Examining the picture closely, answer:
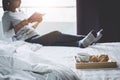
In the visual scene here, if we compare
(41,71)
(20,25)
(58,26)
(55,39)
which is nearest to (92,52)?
(55,39)

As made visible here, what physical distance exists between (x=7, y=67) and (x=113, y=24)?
2.32 meters

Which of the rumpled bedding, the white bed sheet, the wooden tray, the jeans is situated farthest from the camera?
the jeans

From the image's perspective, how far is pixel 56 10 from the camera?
385 cm

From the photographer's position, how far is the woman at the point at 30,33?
7.93 feet

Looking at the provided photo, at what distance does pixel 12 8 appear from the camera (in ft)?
9.30

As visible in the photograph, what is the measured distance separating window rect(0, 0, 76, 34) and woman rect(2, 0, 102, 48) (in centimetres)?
85

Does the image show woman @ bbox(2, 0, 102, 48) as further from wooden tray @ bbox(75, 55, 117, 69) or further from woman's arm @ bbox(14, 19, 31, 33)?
wooden tray @ bbox(75, 55, 117, 69)

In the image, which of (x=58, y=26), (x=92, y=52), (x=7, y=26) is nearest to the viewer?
(x=92, y=52)

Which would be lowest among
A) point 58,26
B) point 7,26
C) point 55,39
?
point 58,26

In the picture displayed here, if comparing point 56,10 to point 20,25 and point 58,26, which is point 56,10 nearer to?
point 58,26

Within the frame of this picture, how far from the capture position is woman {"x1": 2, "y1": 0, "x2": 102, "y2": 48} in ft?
7.93

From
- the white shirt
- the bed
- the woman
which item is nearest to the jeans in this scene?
the woman

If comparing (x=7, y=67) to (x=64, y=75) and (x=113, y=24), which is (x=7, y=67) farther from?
(x=113, y=24)

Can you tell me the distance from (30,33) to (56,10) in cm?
125
